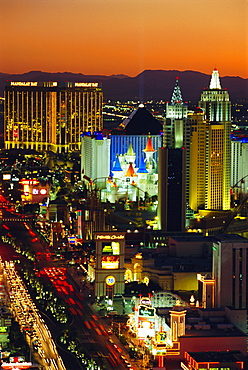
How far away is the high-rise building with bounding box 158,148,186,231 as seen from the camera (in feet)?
146

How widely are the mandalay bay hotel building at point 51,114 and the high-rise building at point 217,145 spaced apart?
84.4 ft

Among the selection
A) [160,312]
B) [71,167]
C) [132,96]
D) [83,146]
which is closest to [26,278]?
[160,312]

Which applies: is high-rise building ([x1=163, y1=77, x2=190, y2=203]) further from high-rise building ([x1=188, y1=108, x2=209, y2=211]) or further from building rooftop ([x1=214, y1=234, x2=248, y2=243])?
building rooftop ([x1=214, y1=234, x2=248, y2=243])

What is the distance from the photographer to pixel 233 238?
32.8 m

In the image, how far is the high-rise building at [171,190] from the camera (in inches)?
1753

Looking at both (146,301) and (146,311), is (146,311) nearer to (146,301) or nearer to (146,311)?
(146,311)

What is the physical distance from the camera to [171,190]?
146 ft

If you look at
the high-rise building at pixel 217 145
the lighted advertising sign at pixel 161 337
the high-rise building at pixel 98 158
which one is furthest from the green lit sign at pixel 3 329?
the high-rise building at pixel 98 158

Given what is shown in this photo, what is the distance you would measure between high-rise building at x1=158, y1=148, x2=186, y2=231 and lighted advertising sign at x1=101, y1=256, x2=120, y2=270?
9071 mm

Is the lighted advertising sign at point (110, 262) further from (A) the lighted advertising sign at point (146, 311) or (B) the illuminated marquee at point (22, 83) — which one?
(B) the illuminated marquee at point (22, 83)

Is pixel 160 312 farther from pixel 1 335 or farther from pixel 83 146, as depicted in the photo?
pixel 83 146

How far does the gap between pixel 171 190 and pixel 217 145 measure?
553 cm

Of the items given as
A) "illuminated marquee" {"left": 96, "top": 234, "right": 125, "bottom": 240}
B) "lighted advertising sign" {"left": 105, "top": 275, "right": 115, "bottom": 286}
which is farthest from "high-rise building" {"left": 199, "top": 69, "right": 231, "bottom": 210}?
"lighted advertising sign" {"left": 105, "top": 275, "right": 115, "bottom": 286}

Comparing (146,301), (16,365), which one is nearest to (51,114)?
(146,301)
